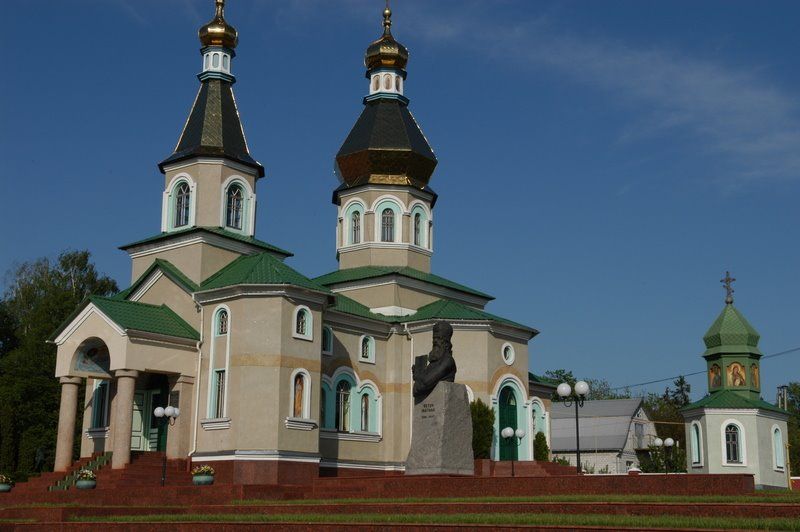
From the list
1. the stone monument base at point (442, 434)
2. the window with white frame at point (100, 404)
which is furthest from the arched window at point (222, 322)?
the stone monument base at point (442, 434)

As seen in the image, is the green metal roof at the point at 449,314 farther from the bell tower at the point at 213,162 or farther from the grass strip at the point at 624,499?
the grass strip at the point at 624,499

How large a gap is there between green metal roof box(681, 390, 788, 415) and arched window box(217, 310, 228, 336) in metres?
18.3

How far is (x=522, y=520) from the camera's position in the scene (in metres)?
13.5

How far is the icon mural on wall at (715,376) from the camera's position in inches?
1416

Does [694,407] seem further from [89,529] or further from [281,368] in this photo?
[89,529]

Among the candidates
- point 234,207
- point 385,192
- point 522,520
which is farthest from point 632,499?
point 385,192

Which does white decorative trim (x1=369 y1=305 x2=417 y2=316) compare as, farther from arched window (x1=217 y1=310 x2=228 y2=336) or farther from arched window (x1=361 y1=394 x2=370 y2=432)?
arched window (x1=217 y1=310 x2=228 y2=336)

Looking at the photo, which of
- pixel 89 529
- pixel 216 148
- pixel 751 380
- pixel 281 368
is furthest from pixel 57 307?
pixel 751 380

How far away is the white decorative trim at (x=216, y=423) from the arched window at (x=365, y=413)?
5.35 m

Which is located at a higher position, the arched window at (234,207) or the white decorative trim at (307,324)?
the arched window at (234,207)

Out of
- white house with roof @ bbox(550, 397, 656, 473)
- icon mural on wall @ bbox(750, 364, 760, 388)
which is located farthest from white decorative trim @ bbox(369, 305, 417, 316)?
white house with roof @ bbox(550, 397, 656, 473)

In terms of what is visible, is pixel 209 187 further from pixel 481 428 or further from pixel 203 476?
pixel 481 428

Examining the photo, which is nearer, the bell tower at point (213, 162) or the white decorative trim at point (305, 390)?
the white decorative trim at point (305, 390)

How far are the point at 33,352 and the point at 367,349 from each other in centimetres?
1835
